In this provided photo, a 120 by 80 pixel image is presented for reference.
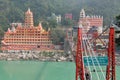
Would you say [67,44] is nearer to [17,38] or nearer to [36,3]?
[17,38]

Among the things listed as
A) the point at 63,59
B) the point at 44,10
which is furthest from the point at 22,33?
the point at 44,10

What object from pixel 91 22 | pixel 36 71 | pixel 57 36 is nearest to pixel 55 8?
pixel 91 22

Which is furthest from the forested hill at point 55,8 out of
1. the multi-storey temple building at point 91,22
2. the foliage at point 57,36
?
the foliage at point 57,36

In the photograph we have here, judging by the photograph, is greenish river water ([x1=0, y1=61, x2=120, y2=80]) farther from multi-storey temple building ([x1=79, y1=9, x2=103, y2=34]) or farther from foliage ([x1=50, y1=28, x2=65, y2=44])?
multi-storey temple building ([x1=79, y1=9, x2=103, y2=34])

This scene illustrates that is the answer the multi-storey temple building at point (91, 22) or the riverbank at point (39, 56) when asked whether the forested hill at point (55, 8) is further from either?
the riverbank at point (39, 56)

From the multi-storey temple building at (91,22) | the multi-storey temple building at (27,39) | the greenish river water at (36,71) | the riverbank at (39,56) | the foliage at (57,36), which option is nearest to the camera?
the greenish river water at (36,71)

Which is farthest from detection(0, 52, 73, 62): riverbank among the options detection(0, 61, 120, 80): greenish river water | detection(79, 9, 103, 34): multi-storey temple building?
detection(79, 9, 103, 34): multi-storey temple building
